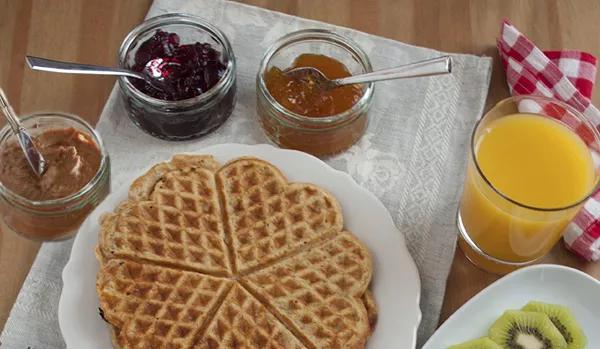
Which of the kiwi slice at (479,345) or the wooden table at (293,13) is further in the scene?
the wooden table at (293,13)

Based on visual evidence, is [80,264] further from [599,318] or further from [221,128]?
[599,318]

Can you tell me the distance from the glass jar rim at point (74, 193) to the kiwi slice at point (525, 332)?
1.12m

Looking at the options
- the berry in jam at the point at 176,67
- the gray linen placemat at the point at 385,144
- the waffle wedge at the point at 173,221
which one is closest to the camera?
the waffle wedge at the point at 173,221

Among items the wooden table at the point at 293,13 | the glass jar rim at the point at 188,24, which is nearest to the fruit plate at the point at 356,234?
the glass jar rim at the point at 188,24

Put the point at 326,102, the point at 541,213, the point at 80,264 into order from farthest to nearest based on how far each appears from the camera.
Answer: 1. the point at 326,102
2. the point at 80,264
3. the point at 541,213

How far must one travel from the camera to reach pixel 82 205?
2.61m

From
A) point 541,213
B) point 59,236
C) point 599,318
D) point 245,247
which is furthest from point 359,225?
point 59,236

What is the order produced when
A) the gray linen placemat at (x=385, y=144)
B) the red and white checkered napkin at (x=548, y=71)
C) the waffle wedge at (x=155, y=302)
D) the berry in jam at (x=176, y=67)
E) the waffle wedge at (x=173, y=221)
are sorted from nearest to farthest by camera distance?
1. the waffle wedge at (x=155, y=302)
2. the waffle wedge at (x=173, y=221)
3. the gray linen placemat at (x=385, y=144)
4. the berry in jam at (x=176, y=67)
5. the red and white checkered napkin at (x=548, y=71)

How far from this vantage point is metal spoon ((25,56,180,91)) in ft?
8.60

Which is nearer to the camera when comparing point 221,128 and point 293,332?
point 293,332

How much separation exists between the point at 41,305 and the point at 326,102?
3.11ft

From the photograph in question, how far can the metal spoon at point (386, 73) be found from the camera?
2.56 meters

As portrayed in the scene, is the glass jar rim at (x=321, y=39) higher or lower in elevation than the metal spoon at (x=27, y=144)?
higher

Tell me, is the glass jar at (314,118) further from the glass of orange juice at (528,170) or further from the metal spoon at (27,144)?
the metal spoon at (27,144)
